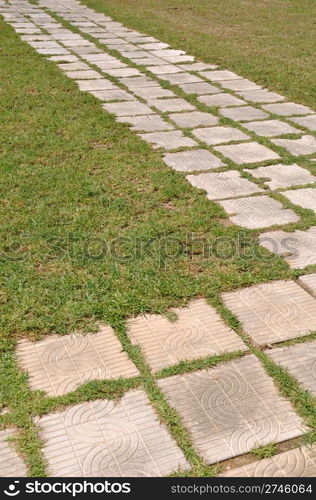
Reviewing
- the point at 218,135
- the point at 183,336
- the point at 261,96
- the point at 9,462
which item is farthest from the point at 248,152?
the point at 9,462

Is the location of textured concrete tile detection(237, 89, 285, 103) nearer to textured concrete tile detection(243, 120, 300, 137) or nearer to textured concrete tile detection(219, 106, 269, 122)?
textured concrete tile detection(219, 106, 269, 122)

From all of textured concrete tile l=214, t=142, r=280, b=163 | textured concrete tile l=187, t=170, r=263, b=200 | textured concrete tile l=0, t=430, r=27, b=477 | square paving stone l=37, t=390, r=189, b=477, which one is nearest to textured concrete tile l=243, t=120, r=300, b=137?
textured concrete tile l=214, t=142, r=280, b=163

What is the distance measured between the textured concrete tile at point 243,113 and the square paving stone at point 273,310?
3202 mm

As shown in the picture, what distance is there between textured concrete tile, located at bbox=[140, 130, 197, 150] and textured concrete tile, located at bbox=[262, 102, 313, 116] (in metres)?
1.38

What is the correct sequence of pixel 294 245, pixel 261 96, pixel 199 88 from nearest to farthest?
pixel 294 245, pixel 261 96, pixel 199 88

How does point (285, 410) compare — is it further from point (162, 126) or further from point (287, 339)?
point (162, 126)

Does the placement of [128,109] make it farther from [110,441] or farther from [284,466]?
[284,466]

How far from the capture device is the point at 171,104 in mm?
6547

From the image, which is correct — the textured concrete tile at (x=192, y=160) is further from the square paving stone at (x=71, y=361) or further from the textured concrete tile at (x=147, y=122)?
the square paving stone at (x=71, y=361)

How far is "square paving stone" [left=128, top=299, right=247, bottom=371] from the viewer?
2804 mm

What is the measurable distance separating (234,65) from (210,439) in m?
6.89

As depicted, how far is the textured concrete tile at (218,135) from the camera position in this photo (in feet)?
18.1

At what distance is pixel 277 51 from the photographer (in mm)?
9062

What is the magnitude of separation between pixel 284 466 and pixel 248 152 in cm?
355
